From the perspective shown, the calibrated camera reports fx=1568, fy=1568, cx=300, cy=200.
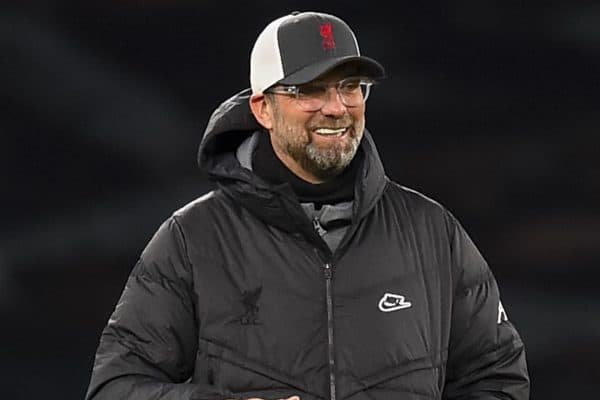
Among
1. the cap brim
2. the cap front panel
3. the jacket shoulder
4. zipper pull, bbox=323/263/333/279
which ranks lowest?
zipper pull, bbox=323/263/333/279

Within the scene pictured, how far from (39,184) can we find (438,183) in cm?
68

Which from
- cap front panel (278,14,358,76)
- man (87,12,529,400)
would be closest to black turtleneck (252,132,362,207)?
man (87,12,529,400)

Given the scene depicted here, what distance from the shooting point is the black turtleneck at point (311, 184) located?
5.79 ft

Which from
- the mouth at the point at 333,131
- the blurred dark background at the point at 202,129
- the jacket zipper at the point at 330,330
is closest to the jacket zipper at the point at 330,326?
the jacket zipper at the point at 330,330

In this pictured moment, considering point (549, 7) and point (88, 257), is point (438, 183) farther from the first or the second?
point (88, 257)

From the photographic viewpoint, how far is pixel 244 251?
175 cm

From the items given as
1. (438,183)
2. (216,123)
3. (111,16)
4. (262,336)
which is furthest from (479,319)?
(111,16)

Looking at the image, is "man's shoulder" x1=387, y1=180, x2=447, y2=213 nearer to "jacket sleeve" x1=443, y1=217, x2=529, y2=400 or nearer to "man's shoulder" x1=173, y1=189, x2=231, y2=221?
"jacket sleeve" x1=443, y1=217, x2=529, y2=400

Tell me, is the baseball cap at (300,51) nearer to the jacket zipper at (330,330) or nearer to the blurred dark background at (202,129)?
the jacket zipper at (330,330)

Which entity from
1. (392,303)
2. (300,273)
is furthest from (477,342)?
(300,273)

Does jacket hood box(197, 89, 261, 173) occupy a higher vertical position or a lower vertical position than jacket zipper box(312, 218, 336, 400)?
higher

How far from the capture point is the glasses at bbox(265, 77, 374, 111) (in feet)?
5.65

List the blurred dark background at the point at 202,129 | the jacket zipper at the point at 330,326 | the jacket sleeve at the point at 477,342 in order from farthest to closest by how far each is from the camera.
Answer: the blurred dark background at the point at 202,129, the jacket sleeve at the point at 477,342, the jacket zipper at the point at 330,326

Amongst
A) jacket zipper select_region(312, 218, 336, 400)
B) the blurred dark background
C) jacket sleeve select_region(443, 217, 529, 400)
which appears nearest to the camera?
jacket zipper select_region(312, 218, 336, 400)
